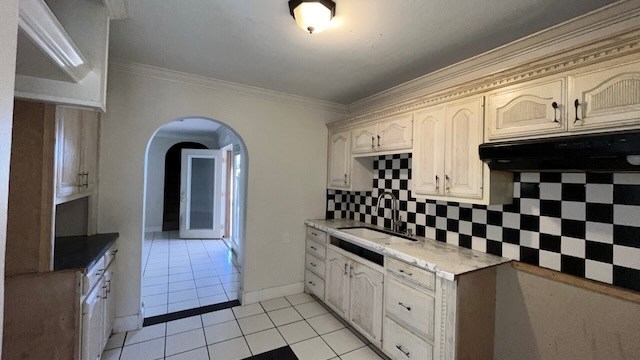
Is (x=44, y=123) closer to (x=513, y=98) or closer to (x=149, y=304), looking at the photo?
(x=149, y=304)

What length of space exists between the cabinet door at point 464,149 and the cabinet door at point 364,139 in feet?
2.50

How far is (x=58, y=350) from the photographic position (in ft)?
4.60

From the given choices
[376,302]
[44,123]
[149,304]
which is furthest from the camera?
[149,304]

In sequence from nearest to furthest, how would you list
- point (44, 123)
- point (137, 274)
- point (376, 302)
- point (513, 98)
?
point (44, 123) < point (513, 98) < point (376, 302) < point (137, 274)

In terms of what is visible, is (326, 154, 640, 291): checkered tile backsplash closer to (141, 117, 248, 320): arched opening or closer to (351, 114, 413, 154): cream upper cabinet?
(351, 114, 413, 154): cream upper cabinet

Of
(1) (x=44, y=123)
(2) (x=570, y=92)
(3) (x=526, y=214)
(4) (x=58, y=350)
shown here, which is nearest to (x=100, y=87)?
(1) (x=44, y=123)

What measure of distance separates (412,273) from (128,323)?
2451mm

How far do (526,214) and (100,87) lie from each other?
2708 millimetres

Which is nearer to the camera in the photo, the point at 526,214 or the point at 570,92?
the point at 570,92

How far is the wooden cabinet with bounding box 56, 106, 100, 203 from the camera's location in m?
1.53

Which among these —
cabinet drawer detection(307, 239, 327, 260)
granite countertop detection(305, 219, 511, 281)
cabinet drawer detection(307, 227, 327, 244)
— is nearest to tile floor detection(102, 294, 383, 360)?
cabinet drawer detection(307, 239, 327, 260)

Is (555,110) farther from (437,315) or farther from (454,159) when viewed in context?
(437,315)

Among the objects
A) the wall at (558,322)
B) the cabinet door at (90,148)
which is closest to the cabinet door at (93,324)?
the cabinet door at (90,148)

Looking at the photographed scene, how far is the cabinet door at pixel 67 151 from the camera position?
151 cm
